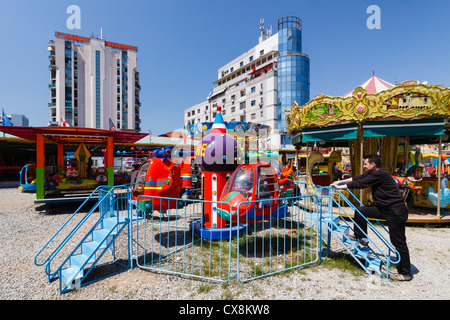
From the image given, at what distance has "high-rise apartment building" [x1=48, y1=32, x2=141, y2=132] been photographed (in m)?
47.9

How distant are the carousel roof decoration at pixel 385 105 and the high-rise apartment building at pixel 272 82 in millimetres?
33257

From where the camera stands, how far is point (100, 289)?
3631 millimetres

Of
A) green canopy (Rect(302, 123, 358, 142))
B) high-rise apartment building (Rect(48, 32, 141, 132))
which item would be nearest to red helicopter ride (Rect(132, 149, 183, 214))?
green canopy (Rect(302, 123, 358, 142))

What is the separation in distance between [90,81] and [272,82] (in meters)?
38.6

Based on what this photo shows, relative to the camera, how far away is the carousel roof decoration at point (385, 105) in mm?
6434

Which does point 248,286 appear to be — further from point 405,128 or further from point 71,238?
point 405,128

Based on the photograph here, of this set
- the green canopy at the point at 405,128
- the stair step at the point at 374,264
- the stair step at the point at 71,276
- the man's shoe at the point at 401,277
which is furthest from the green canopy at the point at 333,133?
the stair step at the point at 71,276

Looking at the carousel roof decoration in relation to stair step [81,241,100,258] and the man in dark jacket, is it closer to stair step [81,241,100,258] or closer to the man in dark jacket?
the man in dark jacket

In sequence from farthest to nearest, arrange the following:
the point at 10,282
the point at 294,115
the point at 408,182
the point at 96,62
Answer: the point at 96,62 < the point at 294,115 < the point at 408,182 < the point at 10,282

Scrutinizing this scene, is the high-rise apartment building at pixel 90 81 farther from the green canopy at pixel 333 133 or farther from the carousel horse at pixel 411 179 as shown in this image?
the carousel horse at pixel 411 179

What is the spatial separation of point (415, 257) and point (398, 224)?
1.81 metres
